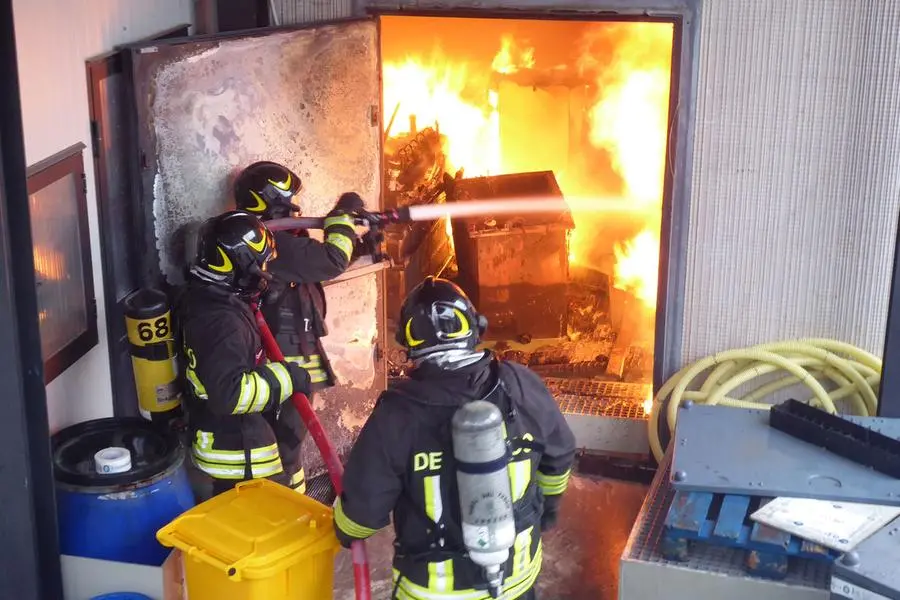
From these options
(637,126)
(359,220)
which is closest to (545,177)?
(637,126)

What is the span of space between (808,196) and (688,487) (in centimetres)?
248

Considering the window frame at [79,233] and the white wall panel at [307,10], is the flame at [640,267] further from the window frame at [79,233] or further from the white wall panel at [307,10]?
the window frame at [79,233]

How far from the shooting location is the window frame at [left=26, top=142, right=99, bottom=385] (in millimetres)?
4387

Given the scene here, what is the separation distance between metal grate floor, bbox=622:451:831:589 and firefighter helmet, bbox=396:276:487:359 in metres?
1.18

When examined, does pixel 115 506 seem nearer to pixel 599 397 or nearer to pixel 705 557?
pixel 705 557

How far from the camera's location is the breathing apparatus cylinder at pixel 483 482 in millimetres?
3564

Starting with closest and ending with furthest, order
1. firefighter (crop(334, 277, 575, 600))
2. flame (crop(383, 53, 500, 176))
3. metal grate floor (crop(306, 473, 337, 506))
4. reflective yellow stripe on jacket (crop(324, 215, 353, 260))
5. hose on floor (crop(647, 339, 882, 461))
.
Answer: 1. firefighter (crop(334, 277, 575, 600))
2. reflective yellow stripe on jacket (crop(324, 215, 353, 260))
3. hose on floor (crop(647, 339, 882, 461))
4. metal grate floor (crop(306, 473, 337, 506))
5. flame (crop(383, 53, 500, 176))

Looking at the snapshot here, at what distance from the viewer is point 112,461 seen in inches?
172

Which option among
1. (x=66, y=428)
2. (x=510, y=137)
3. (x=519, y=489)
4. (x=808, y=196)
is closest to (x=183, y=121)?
(x=66, y=428)

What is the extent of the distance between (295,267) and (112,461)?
4.87 ft

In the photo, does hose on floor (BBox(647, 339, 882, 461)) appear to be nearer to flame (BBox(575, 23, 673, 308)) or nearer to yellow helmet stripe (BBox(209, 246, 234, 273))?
flame (BBox(575, 23, 673, 308))

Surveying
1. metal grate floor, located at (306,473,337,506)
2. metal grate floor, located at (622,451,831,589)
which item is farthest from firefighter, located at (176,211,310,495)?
metal grate floor, located at (622,451,831,589)


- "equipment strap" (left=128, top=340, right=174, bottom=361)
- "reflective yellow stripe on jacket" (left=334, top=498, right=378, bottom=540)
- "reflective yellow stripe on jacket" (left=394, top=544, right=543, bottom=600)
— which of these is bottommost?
"reflective yellow stripe on jacket" (left=394, top=544, right=543, bottom=600)

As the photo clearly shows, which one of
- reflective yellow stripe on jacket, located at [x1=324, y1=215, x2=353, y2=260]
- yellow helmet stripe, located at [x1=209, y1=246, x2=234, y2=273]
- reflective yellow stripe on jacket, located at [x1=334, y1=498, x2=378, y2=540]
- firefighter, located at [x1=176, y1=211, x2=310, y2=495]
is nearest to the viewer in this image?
reflective yellow stripe on jacket, located at [x1=334, y1=498, x2=378, y2=540]
